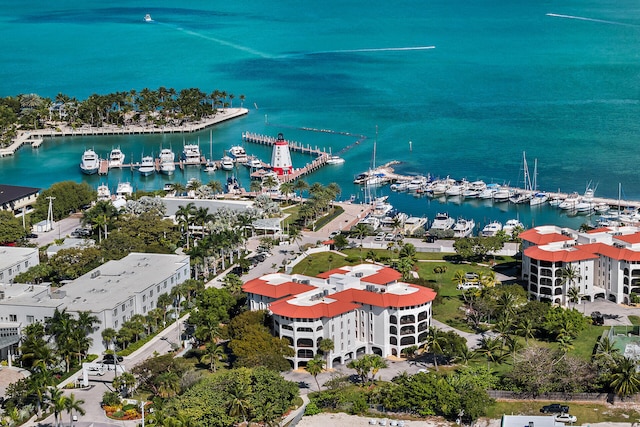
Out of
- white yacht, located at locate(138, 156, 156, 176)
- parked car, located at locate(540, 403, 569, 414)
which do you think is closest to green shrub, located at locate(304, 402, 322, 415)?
parked car, located at locate(540, 403, 569, 414)

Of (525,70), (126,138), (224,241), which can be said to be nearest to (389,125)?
(126,138)

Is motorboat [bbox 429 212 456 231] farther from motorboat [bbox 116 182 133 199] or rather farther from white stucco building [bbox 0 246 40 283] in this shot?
white stucco building [bbox 0 246 40 283]

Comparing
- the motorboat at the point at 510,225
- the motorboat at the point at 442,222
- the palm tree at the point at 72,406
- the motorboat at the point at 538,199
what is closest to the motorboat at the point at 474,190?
the motorboat at the point at 538,199

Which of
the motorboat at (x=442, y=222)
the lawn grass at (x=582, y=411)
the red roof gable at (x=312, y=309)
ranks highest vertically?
the red roof gable at (x=312, y=309)

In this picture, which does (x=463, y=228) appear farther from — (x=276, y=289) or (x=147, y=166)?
(x=147, y=166)

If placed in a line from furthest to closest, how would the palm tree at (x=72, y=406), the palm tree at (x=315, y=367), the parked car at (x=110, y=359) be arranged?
the parked car at (x=110, y=359) < the palm tree at (x=315, y=367) < the palm tree at (x=72, y=406)

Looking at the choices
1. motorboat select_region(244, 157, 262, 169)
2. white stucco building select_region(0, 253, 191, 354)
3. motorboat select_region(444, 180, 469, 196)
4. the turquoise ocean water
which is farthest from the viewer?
motorboat select_region(244, 157, 262, 169)

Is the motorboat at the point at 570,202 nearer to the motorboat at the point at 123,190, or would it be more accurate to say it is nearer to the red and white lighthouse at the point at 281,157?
the red and white lighthouse at the point at 281,157
